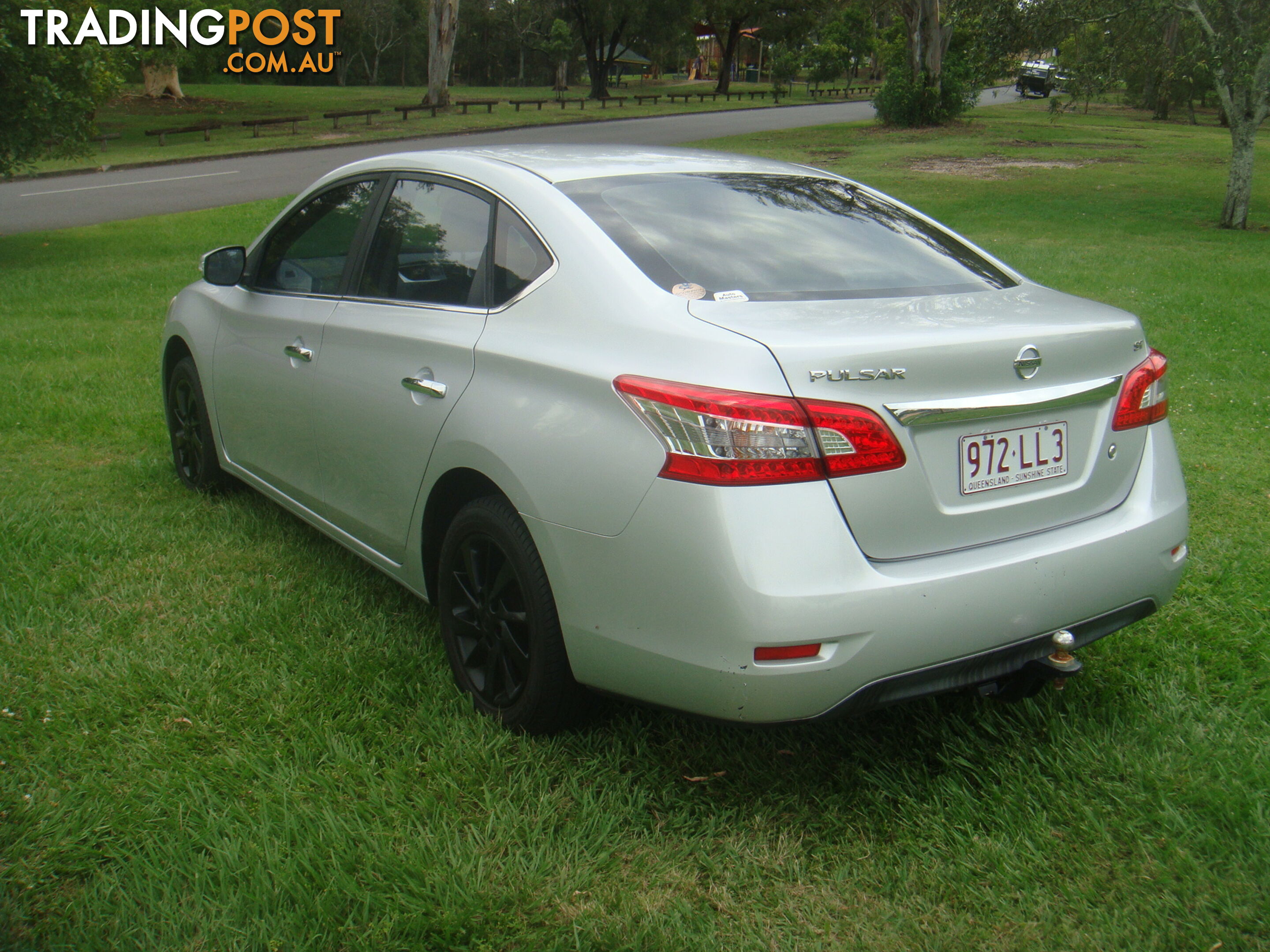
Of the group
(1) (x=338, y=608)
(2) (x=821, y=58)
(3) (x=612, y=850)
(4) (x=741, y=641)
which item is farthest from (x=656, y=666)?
(2) (x=821, y=58)

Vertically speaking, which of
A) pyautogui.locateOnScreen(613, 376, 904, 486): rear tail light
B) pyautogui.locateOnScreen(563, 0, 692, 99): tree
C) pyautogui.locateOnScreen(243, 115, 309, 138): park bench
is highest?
pyautogui.locateOnScreen(563, 0, 692, 99): tree

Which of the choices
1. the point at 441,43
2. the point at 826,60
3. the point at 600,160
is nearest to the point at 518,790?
the point at 600,160

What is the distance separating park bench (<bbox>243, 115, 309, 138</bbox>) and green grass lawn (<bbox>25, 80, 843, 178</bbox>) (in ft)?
0.68

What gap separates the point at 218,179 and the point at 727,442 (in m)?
21.9

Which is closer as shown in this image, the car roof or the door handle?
the door handle

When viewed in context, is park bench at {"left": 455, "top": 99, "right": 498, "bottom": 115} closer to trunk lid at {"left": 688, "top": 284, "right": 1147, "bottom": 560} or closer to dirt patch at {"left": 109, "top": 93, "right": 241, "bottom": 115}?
dirt patch at {"left": 109, "top": 93, "right": 241, "bottom": 115}

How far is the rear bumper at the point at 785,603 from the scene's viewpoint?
245 centimetres

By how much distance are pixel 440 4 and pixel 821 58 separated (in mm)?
30578

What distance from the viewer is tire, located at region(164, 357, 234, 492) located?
200 inches

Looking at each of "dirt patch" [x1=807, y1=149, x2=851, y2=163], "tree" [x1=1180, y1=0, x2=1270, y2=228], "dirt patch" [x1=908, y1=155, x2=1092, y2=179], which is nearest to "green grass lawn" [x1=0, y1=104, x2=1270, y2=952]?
"tree" [x1=1180, y1=0, x2=1270, y2=228]

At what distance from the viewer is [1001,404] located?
8.74ft

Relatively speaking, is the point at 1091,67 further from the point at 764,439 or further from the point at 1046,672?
the point at 764,439

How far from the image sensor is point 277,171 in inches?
906

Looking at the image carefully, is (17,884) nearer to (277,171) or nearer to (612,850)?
(612,850)
